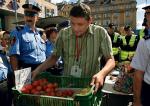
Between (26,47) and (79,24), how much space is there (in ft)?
6.00

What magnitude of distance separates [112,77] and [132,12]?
87015 millimetres

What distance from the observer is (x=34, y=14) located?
14.7ft

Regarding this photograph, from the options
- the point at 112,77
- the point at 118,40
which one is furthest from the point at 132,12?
the point at 112,77

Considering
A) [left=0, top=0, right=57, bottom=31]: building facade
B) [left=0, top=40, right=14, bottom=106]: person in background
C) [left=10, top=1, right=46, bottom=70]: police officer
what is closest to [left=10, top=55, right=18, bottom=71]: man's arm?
[left=10, top=1, right=46, bottom=70]: police officer

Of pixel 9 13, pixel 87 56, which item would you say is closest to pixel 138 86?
pixel 87 56

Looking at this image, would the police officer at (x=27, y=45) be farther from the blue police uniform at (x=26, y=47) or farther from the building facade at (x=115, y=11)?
the building facade at (x=115, y=11)

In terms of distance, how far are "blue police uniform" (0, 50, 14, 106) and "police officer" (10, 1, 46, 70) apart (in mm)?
293

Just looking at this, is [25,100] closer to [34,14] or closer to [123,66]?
[123,66]

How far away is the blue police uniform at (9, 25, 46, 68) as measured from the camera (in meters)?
4.17

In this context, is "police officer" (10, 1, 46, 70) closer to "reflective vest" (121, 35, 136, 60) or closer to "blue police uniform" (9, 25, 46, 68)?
"blue police uniform" (9, 25, 46, 68)

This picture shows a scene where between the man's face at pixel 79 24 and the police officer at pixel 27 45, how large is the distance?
1.66 m

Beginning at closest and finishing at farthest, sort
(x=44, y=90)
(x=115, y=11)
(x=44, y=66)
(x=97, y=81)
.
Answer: (x=97, y=81)
(x=44, y=90)
(x=44, y=66)
(x=115, y=11)

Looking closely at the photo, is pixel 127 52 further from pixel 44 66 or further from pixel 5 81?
pixel 44 66

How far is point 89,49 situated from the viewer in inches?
110
